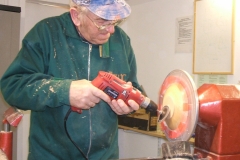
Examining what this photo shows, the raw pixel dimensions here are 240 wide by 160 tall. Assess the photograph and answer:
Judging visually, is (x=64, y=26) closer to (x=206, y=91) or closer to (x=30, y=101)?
(x=30, y=101)

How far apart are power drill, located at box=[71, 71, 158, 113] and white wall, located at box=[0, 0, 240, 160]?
1779 millimetres

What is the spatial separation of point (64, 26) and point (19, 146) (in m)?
2.04

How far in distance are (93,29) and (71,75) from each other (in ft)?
0.79

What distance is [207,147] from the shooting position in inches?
40.2

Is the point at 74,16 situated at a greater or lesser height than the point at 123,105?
greater

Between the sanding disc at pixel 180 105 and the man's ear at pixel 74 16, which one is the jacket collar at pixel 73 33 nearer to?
the man's ear at pixel 74 16

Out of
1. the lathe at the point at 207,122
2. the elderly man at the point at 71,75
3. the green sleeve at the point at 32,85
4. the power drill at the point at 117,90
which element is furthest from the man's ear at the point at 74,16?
the lathe at the point at 207,122

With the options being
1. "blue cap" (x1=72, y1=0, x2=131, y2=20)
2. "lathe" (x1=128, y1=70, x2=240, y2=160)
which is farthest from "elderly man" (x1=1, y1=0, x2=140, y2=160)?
"lathe" (x1=128, y1=70, x2=240, y2=160)

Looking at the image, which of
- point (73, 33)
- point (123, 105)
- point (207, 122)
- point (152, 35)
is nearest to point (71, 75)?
point (73, 33)

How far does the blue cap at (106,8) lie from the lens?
4.18 ft

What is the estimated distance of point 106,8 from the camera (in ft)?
4.21

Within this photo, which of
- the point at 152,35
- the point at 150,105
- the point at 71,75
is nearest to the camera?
the point at 150,105

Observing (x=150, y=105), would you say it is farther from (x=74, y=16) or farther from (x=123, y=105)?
(x=74, y=16)

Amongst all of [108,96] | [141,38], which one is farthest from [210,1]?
[108,96]
